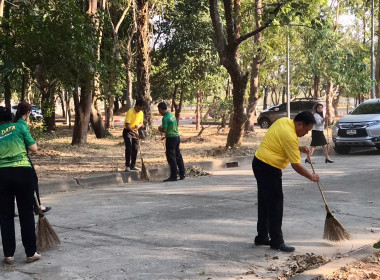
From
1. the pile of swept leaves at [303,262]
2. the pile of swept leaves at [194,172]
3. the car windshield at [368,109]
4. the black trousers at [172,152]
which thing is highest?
the car windshield at [368,109]

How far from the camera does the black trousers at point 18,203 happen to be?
536cm

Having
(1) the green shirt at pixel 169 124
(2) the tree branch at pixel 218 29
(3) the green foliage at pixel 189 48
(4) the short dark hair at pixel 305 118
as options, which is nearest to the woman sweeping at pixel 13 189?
(4) the short dark hair at pixel 305 118

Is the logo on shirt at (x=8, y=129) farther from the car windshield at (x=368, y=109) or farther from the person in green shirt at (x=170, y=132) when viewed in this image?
the car windshield at (x=368, y=109)

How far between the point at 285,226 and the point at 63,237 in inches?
113

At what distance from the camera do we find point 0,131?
547 cm

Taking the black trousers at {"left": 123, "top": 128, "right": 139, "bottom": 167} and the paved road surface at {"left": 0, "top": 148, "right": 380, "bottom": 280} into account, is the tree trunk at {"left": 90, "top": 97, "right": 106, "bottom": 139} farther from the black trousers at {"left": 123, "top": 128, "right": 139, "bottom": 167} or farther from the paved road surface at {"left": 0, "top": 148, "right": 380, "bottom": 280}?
the paved road surface at {"left": 0, "top": 148, "right": 380, "bottom": 280}

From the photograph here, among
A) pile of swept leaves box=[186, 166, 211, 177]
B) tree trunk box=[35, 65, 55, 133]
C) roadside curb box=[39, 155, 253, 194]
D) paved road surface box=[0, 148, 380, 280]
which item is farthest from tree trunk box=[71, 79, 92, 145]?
paved road surface box=[0, 148, 380, 280]

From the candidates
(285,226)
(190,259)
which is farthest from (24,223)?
(285,226)

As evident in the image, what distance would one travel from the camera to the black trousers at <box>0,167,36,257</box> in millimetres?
5363

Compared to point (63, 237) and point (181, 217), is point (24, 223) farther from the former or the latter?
point (181, 217)

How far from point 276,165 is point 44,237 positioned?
8.90ft

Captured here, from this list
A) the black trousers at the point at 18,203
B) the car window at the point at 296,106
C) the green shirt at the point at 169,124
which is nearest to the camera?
the black trousers at the point at 18,203

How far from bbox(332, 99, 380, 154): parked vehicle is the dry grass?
9.06 ft

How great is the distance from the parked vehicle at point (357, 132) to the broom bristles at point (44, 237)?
40.1 ft
